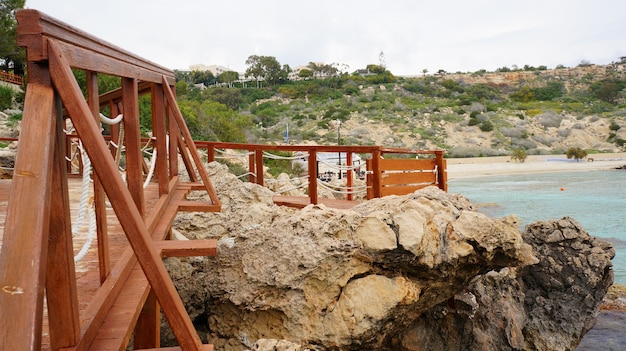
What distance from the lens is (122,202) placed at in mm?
1704

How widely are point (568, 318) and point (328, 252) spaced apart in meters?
4.17

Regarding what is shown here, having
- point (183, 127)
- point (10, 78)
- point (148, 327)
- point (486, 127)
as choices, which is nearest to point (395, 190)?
point (183, 127)

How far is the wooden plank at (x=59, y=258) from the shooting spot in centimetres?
157

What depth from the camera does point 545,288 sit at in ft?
21.8

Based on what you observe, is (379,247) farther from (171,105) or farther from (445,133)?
(445,133)

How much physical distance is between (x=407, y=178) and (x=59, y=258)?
6.11m

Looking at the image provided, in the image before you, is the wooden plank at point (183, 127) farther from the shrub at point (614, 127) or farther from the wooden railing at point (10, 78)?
the shrub at point (614, 127)

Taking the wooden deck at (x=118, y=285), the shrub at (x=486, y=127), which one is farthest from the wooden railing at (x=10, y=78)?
the shrub at (x=486, y=127)

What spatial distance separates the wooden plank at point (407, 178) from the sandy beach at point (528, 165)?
92.5ft

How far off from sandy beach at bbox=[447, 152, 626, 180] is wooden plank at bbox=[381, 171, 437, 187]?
2820 cm

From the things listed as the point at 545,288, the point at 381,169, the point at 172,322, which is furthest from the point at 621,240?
the point at 172,322

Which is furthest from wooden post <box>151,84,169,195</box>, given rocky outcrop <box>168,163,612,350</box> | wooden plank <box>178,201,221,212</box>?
rocky outcrop <box>168,163,612,350</box>

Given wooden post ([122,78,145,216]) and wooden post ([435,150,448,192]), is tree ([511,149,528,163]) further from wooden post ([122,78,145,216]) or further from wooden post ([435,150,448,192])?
wooden post ([122,78,145,216])

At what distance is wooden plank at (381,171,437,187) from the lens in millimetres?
6961
